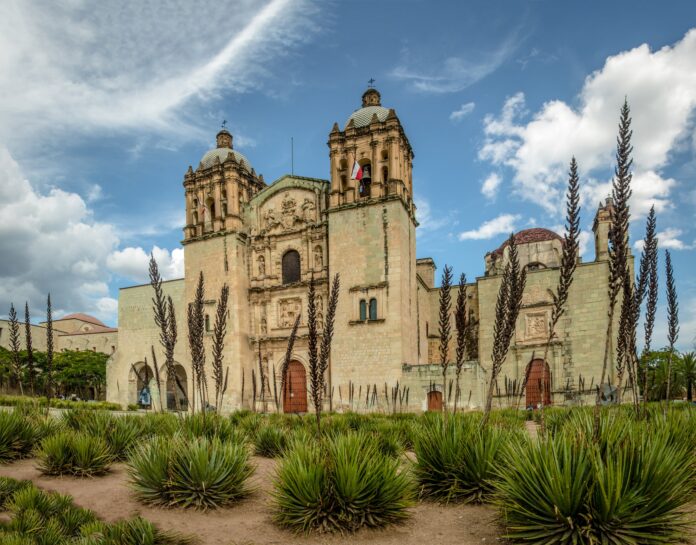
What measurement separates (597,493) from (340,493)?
238 cm

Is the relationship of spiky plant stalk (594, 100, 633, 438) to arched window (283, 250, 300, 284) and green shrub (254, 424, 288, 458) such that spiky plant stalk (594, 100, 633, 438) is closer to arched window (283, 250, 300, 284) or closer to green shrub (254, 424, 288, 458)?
green shrub (254, 424, 288, 458)

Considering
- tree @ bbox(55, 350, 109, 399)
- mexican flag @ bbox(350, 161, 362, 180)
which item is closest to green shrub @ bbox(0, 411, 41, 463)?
mexican flag @ bbox(350, 161, 362, 180)

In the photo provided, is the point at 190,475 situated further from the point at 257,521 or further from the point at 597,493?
the point at 597,493

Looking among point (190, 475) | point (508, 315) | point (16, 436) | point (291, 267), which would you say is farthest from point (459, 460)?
point (291, 267)

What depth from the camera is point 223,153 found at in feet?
95.2

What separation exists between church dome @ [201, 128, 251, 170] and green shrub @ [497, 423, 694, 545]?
1041 inches

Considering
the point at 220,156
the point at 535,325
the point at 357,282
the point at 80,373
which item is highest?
the point at 220,156

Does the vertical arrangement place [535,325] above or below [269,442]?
above

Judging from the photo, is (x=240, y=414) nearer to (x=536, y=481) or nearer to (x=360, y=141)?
(x=536, y=481)

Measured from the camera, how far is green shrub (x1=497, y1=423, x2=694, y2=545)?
12.8 feet

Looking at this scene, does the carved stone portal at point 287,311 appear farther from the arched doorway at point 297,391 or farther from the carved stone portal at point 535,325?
the carved stone portal at point 535,325

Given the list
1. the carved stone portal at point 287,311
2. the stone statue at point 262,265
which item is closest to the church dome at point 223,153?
the stone statue at point 262,265

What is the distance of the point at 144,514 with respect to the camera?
5.80m

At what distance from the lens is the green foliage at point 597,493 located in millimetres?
3902
